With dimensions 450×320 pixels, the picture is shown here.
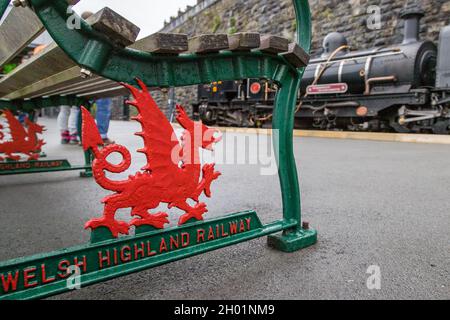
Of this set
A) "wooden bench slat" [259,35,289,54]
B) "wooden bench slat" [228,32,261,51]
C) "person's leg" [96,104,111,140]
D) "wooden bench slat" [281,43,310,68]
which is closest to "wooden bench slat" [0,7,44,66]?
"wooden bench slat" [228,32,261,51]

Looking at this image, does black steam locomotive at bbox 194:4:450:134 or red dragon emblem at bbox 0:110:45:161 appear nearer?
red dragon emblem at bbox 0:110:45:161

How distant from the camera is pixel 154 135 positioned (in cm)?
86

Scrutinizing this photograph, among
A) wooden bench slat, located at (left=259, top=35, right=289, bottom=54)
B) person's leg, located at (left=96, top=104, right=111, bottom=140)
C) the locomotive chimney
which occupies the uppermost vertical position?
the locomotive chimney

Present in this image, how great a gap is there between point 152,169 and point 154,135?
0.09m

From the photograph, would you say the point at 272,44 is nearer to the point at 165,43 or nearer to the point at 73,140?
the point at 165,43

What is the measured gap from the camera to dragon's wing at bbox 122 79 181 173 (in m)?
0.82

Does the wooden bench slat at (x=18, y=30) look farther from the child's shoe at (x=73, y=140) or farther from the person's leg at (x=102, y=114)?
the child's shoe at (x=73, y=140)

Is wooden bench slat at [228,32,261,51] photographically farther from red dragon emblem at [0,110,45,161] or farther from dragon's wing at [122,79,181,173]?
red dragon emblem at [0,110,45,161]

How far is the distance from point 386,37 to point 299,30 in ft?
29.9

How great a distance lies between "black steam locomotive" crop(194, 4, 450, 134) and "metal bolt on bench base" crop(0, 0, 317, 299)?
4.21 meters

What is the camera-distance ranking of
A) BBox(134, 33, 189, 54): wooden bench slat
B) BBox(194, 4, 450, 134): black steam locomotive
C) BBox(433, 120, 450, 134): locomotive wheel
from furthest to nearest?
BBox(194, 4, 450, 134): black steam locomotive, BBox(433, 120, 450, 134): locomotive wheel, BBox(134, 33, 189, 54): wooden bench slat
